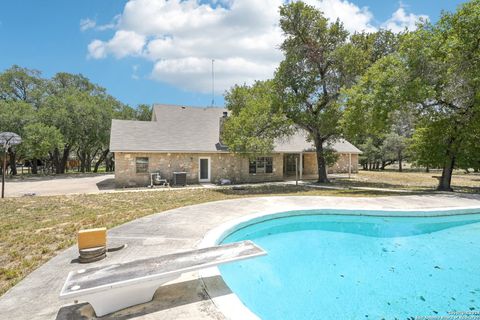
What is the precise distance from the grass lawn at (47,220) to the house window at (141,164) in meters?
4.10

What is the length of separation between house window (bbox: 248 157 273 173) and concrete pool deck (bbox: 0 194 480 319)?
10121 millimetres

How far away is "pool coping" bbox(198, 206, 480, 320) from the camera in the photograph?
3.43 meters

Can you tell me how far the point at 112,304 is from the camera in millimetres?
3400

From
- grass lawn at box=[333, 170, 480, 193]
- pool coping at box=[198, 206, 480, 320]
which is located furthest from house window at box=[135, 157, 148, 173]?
grass lawn at box=[333, 170, 480, 193]

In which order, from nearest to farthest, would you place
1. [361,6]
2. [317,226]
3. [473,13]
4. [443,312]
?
[443,312]
[317,226]
[473,13]
[361,6]

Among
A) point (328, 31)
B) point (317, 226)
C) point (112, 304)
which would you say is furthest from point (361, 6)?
point (112, 304)

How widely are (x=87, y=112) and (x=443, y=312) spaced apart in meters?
30.4

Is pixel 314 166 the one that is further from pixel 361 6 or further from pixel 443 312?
pixel 443 312

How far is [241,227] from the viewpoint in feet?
25.7

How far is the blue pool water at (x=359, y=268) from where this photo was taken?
14.4 feet

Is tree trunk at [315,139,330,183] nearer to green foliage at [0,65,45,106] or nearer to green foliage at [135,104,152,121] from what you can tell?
green foliage at [135,104,152,121]

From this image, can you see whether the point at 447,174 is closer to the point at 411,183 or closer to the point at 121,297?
the point at 411,183

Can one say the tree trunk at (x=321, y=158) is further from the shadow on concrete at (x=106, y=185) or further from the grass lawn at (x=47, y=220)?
the shadow on concrete at (x=106, y=185)

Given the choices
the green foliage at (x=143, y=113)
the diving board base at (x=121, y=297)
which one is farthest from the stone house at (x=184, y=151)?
the green foliage at (x=143, y=113)
